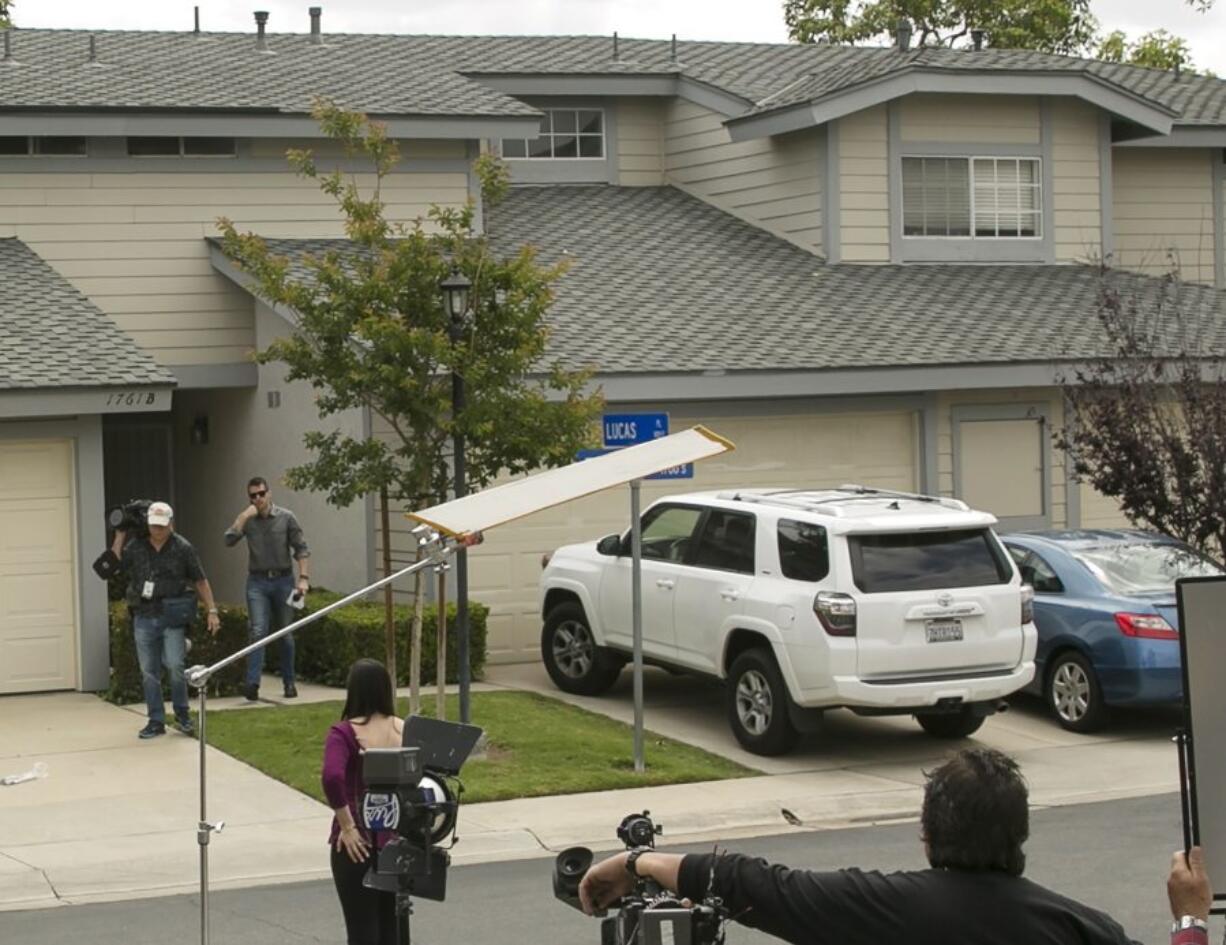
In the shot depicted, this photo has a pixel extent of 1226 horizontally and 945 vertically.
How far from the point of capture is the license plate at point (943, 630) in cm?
1509

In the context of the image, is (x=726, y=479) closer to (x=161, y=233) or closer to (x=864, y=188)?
(x=864, y=188)

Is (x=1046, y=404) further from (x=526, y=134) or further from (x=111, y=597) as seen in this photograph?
(x=111, y=597)

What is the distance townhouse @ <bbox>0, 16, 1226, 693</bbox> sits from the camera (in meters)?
20.2

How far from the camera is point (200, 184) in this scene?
2214 cm

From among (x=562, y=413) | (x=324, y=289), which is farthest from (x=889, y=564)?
(x=324, y=289)

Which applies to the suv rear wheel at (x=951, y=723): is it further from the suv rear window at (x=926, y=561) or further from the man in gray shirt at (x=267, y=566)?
the man in gray shirt at (x=267, y=566)

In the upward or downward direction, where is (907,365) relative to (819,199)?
downward

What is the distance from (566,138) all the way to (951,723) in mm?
13434

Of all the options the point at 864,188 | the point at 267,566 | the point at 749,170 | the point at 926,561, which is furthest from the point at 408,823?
the point at 749,170

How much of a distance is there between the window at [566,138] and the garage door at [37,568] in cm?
1021

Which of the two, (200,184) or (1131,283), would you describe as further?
(1131,283)

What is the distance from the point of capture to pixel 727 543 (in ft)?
53.4

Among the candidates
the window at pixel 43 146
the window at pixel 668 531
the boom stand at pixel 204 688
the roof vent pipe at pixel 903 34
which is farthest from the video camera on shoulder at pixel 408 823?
the roof vent pipe at pixel 903 34

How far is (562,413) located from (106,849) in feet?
15.8
